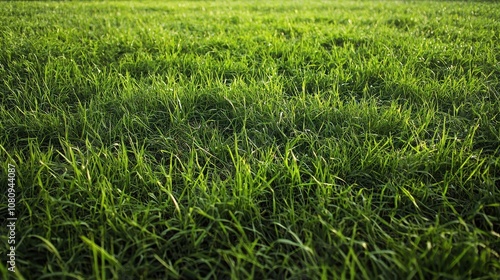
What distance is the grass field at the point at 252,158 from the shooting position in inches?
54.0

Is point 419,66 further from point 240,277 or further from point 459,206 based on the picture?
point 240,277

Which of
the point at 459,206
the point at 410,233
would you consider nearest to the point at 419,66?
the point at 459,206

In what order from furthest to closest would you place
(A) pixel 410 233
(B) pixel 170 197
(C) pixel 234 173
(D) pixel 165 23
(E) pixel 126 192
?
1. (D) pixel 165 23
2. (C) pixel 234 173
3. (E) pixel 126 192
4. (B) pixel 170 197
5. (A) pixel 410 233

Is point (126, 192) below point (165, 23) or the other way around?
below

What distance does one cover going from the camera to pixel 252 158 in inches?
74.7

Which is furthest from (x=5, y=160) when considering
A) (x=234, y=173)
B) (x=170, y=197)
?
(x=234, y=173)

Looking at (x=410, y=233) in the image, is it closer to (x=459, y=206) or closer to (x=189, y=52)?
(x=459, y=206)

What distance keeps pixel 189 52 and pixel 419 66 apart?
7.93 feet

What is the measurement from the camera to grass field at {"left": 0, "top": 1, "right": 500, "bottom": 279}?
1.37 meters

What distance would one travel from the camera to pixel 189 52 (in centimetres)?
362

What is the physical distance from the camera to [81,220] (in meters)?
1.53

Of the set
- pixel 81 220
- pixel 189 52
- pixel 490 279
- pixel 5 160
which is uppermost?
pixel 189 52

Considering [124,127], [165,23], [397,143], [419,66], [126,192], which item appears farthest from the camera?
[165,23]

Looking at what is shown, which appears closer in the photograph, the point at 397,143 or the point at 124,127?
the point at 397,143
